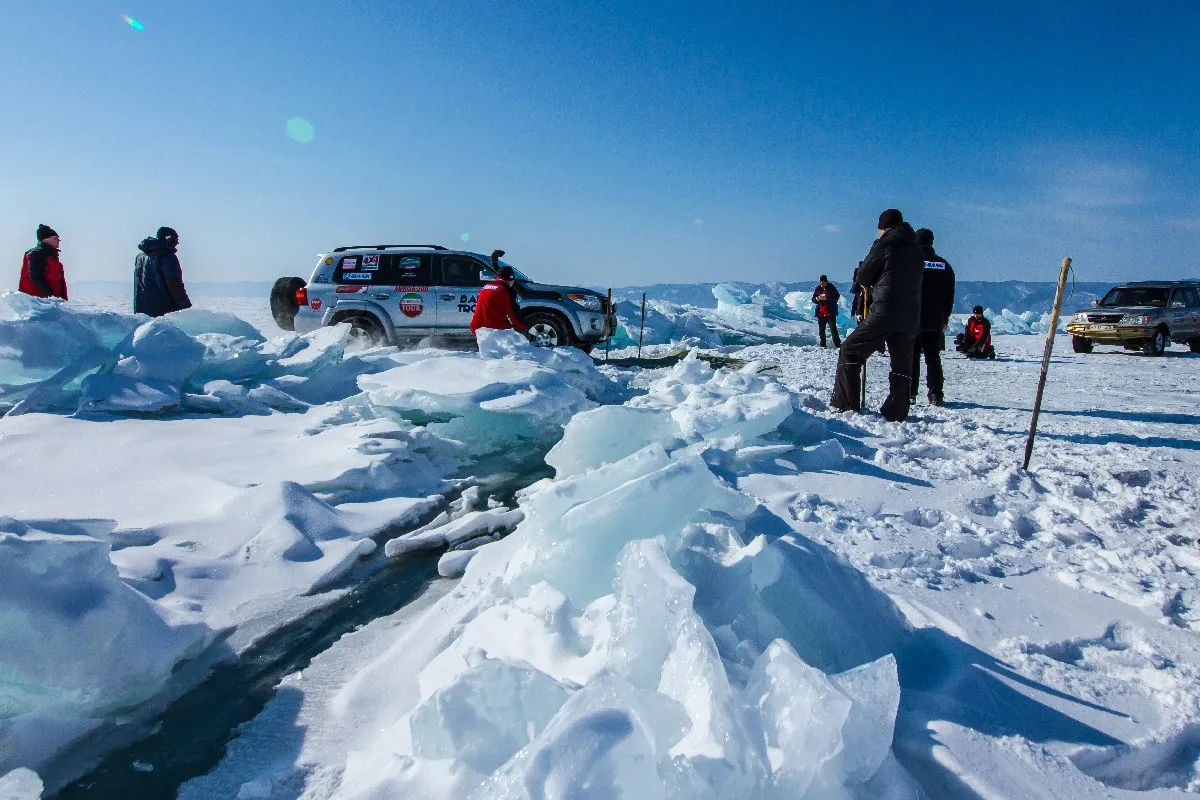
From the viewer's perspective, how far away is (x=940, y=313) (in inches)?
251

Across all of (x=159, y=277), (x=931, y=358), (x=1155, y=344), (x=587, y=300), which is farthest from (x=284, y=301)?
(x=1155, y=344)

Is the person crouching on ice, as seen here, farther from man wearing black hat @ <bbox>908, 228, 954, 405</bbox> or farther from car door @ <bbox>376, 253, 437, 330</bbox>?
car door @ <bbox>376, 253, 437, 330</bbox>

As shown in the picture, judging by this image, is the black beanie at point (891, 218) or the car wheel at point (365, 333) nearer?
the black beanie at point (891, 218)

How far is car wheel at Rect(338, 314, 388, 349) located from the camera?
10070 millimetres

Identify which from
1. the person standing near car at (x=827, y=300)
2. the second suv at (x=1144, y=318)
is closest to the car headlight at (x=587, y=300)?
the person standing near car at (x=827, y=300)

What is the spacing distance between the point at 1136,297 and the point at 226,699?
18.8 m

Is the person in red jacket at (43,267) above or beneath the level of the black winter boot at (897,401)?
above

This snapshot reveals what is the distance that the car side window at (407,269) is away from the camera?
33.2 ft

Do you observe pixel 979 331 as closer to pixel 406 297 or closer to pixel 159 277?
pixel 406 297

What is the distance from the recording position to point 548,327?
1034cm

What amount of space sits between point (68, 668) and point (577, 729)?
5.22ft

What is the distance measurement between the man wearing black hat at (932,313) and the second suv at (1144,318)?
10738 mm

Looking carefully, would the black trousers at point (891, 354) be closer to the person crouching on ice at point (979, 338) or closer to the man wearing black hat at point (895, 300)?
the man wearing black hat at point (895, 300)

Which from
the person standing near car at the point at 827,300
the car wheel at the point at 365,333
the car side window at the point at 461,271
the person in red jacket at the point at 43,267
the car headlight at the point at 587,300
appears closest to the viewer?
the person in red jacket at the point at 43,267
